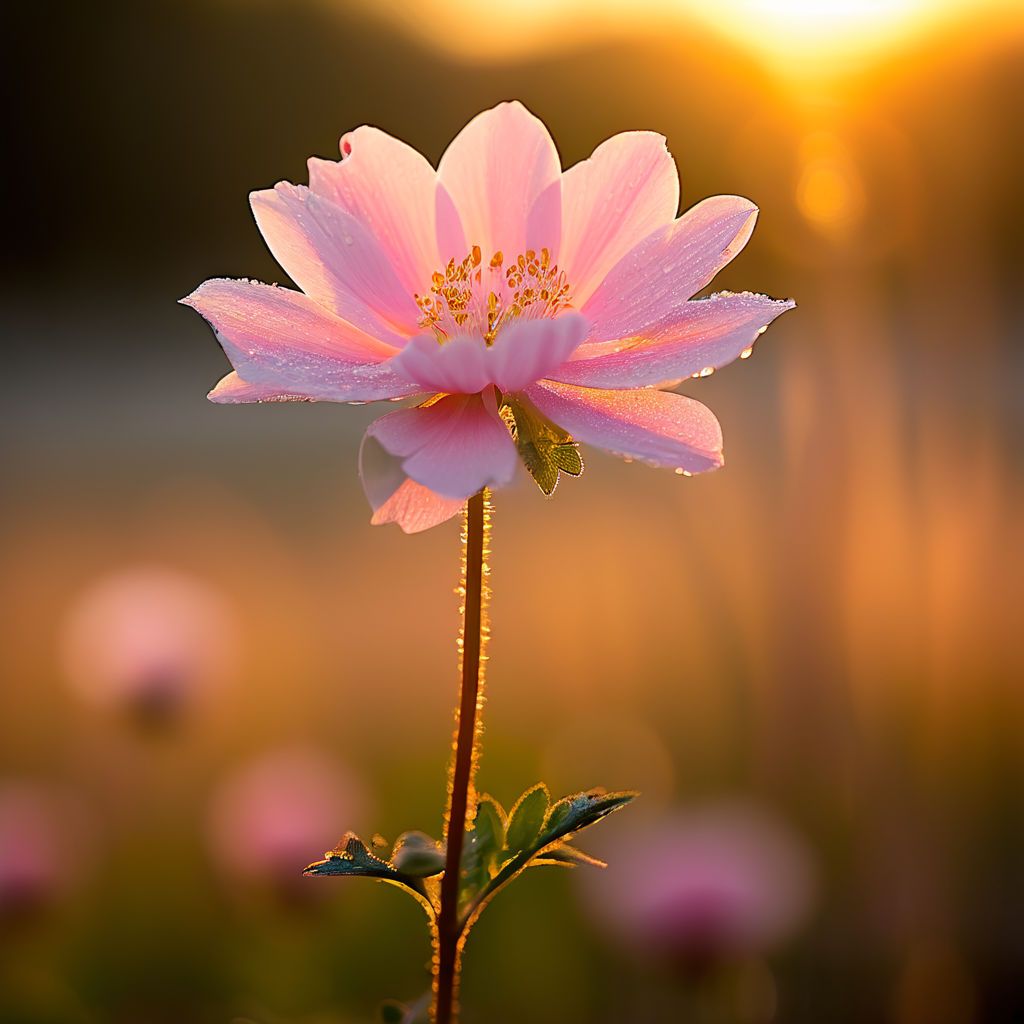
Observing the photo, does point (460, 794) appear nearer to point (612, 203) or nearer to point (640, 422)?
point (640, 422)

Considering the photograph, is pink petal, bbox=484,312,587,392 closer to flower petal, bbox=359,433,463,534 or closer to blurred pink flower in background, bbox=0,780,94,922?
flower petal, bbox=359,433,463,534

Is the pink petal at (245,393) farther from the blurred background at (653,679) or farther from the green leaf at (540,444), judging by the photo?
A: the blurred background at (653,679)

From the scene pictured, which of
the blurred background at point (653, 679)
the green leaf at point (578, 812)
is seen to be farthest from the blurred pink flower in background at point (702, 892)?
the green leaf at point (578, 812)

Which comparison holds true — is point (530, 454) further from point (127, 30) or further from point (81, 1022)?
point (127, 30)

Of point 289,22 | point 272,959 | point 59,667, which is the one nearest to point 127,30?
point 289,22

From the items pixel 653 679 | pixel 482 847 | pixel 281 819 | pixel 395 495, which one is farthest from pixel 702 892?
pixel 653 679
